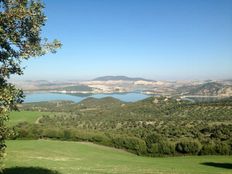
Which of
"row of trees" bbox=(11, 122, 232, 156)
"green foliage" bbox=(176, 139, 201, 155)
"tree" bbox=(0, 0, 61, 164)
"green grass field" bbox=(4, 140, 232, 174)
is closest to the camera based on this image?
"tree" bbox=(0, 0, 61, 164)

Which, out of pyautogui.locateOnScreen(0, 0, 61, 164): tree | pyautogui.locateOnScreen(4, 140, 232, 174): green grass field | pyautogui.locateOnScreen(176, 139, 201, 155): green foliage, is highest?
pyautogui.locateOnScreen(0, 0, 61, 164): tree

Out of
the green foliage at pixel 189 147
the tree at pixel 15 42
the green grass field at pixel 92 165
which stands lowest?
the green foliage at pixel 189 147

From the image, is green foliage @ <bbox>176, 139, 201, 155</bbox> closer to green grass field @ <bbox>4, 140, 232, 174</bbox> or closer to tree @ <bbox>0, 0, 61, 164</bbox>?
green grass field @ <bbox>4, 140, 232, 174</bbox>

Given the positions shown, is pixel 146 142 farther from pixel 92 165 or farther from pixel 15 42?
pixel 15 42

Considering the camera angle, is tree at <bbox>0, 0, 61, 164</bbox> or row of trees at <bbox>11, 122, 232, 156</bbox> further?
row of trees at <bbox>11, 122, 232, 156</bbox>

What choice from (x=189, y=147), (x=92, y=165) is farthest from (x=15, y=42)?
(x=189, y=147)

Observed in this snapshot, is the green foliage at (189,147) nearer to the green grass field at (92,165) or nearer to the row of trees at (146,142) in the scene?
the row of trees at (146,142)

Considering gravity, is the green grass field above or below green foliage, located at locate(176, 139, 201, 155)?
above

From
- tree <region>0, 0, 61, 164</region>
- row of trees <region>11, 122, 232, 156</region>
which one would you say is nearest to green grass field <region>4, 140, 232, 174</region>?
tree <region>0, 0, 61, 164</region>

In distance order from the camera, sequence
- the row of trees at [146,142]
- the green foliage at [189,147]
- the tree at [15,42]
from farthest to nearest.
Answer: the green foliage at [189,147]
the row of trees at [146,142]
the tree at [15,42]

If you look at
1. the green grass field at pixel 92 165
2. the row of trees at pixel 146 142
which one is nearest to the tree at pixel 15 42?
the green grass field at pixel 92 165

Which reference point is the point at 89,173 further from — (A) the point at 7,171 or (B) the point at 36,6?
(B) the point at 36,6

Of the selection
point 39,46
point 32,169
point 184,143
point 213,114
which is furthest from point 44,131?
point 213,114

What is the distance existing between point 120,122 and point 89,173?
126417 mm
